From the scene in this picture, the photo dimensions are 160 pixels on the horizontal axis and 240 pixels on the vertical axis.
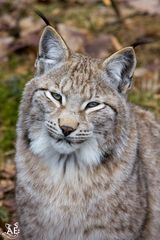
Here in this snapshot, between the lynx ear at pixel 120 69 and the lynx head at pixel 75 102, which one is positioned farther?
the lynx ear at pixel 120 69

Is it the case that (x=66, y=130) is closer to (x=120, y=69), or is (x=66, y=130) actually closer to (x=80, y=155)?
(x=80, y=155)

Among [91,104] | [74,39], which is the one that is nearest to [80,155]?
[91,104]

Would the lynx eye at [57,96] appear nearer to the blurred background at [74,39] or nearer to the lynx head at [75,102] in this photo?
the lynx head at [75,102]

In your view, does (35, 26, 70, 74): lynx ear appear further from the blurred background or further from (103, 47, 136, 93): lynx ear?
the blurred background

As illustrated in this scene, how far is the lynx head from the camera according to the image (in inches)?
203

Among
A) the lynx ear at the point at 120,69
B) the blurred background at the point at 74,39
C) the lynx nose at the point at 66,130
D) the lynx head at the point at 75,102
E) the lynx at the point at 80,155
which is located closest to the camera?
the lynx nose at the point at 66,130

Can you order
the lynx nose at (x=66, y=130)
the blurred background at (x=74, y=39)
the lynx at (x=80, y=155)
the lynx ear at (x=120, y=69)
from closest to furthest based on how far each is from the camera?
the lynx nose at (x=66, y=130), the lynx at (x=80, y=155), the lynx ear at (x=120, y=69), the blurred background at (x=74, y=39)

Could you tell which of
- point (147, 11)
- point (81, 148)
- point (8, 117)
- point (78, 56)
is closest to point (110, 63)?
point (78, 56)

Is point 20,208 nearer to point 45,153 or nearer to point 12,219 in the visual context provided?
point 45,153

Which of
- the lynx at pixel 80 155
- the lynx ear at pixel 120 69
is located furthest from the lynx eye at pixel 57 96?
the lynx ear at pixel 120 69

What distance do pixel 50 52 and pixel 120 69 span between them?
19.6 inches

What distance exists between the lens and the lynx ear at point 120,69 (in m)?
5.44

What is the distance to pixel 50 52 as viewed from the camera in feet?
18.0

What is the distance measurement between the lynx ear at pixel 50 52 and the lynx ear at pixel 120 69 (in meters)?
0.30
